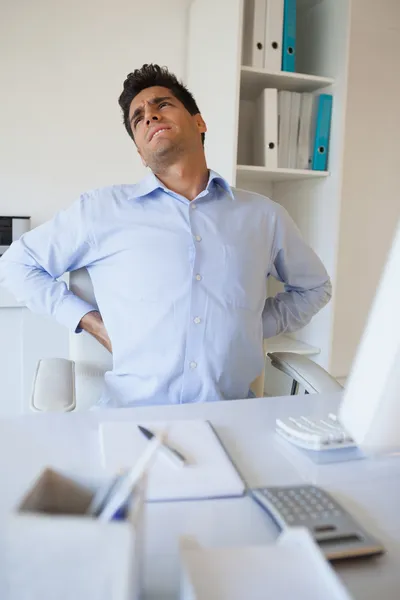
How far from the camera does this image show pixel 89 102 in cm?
225

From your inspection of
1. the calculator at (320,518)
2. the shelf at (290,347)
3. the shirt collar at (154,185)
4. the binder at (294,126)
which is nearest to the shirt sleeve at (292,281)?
the shirt collar at (154,185)

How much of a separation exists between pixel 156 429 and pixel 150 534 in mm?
285

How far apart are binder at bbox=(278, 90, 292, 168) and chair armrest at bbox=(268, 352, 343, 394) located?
3.36ft

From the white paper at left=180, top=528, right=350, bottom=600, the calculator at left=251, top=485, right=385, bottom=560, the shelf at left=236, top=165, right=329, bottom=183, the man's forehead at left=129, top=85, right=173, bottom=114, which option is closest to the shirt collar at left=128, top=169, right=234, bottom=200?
the man's forehead at left=129, top=85, right=173, bottom=114

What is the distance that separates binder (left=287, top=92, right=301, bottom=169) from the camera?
212 centimetres

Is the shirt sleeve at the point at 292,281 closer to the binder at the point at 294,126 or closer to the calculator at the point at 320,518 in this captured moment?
the binder at the point at 294,126

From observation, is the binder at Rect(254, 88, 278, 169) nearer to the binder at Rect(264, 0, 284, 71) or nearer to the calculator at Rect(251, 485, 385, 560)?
the binder at Rect(264, 0, 284, 71)

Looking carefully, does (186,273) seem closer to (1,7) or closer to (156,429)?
(156,429)

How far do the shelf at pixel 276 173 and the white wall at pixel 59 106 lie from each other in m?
0.51

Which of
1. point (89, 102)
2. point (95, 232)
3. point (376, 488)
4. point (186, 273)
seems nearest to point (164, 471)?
point (376, 488)

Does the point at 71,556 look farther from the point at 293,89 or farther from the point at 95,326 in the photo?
the point at 293,89

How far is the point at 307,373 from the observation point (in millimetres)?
1296

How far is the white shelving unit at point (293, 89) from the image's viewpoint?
1979 millimetres

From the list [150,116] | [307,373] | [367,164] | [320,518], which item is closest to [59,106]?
[150,116]
